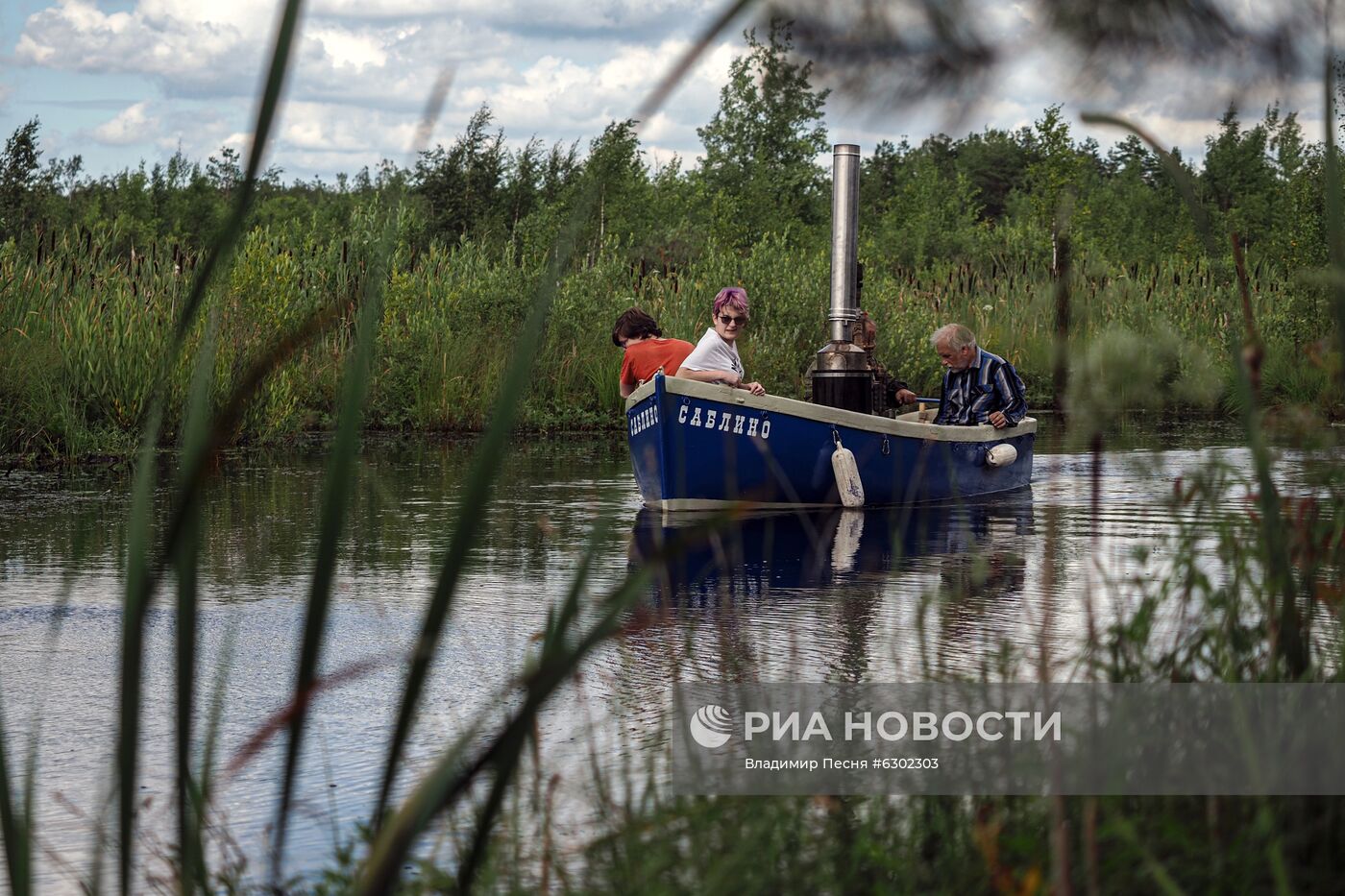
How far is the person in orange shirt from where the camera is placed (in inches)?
526

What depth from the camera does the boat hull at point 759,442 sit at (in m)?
11.8

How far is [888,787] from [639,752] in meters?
1.44

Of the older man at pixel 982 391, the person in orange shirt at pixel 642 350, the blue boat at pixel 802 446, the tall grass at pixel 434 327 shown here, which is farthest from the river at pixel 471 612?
the tall grass at pixel 434 327

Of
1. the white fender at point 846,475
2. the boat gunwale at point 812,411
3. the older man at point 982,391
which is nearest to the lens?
the boat gunwale at point 812,411

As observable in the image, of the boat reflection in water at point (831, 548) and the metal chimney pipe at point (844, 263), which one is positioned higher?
the metal chimney pipe at point (844, 263)

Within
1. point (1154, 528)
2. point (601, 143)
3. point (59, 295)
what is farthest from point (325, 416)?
point (601, 143)

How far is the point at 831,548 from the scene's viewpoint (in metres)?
10.2

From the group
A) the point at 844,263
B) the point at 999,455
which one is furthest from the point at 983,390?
the point at 844,263

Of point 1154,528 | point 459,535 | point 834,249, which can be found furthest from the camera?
point 834,249

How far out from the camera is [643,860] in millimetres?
3021

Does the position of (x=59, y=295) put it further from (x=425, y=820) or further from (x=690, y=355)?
(x=425, y=820)
